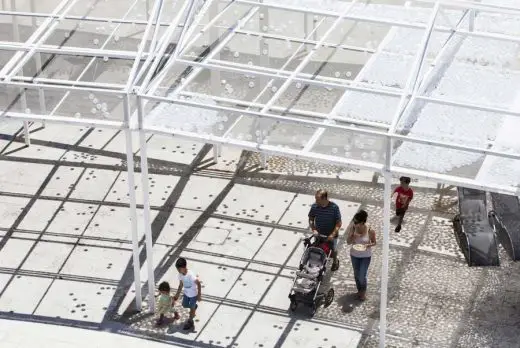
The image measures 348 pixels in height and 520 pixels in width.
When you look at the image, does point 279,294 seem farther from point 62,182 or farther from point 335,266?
point 62,182

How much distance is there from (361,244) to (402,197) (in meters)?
1.94

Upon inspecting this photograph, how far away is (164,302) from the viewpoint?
17109 millimetres

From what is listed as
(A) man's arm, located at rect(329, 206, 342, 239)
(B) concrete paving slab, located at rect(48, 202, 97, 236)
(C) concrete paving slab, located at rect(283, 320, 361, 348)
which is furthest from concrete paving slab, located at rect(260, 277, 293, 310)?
(B) concrete paving slab, located at rect(48, 202, 97, 236)

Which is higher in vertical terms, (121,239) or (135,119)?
(135,119)

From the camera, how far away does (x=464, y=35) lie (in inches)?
723

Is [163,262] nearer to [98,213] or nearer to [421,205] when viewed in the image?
[98,213]

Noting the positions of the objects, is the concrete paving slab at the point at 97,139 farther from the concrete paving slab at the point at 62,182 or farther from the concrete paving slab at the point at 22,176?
the concrete paving slab at the point at 22,176

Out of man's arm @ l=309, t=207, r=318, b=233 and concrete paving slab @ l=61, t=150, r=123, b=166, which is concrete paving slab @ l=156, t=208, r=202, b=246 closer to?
concrete paving slab @ l=61, t=150, r=123, b=166

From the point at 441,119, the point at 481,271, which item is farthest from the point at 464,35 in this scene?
the point at 481,271

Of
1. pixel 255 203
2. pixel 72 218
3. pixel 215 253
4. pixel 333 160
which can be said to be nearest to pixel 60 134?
pixel 72 218

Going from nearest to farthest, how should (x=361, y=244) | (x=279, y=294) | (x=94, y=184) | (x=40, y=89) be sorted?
(x=40, y=89) < (x=361, y=244) < (x=279, y=294) < (x=94, y=184)

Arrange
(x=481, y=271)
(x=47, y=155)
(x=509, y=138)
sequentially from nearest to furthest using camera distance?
(x=509, y=138) → (x=481, y=271) → (x=47, y=155)

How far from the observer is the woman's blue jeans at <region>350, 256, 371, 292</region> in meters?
17.5

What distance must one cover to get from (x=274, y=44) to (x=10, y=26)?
14.9 ft
